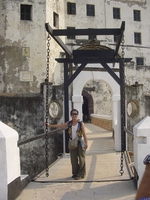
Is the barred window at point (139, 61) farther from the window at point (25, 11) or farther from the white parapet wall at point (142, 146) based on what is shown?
the white parapet wall at point (142, 146)

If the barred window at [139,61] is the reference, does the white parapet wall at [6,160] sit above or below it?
below

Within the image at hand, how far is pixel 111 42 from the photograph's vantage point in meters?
27.0

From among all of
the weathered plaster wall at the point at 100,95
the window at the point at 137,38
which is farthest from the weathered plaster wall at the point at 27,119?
the window at the point at 137,38

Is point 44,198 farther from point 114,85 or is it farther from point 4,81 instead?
point 4,81

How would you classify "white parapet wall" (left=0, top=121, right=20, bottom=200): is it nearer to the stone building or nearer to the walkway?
the walkway

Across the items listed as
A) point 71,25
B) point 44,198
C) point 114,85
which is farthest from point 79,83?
point 71,25

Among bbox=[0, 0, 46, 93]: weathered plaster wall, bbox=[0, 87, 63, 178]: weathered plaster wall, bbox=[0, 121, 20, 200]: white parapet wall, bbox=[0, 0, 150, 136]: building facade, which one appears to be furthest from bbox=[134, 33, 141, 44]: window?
bbox=[0, 121, 20, 200]: white parapet wall

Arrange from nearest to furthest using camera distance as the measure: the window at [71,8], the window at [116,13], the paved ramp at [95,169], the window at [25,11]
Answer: the paved ramp at [95,169] < the window at [25,11] < the window at [71,8] < the window at [116,13]

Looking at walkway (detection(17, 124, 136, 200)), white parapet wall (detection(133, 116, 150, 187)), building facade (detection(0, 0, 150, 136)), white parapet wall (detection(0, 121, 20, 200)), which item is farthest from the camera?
building facade (detection(0, 0, 150, 136))

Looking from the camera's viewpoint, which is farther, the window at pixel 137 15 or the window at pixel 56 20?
the window at pixel 137 15

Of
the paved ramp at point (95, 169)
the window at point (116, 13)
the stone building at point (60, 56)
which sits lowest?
the paved ramp at point (95, 169)

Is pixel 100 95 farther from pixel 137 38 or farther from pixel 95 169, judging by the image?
pixel 95 169

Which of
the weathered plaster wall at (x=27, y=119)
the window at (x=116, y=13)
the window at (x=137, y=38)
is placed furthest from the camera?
the window at (x=137, y=38)

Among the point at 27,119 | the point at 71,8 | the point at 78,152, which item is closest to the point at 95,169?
the point at 78,152
